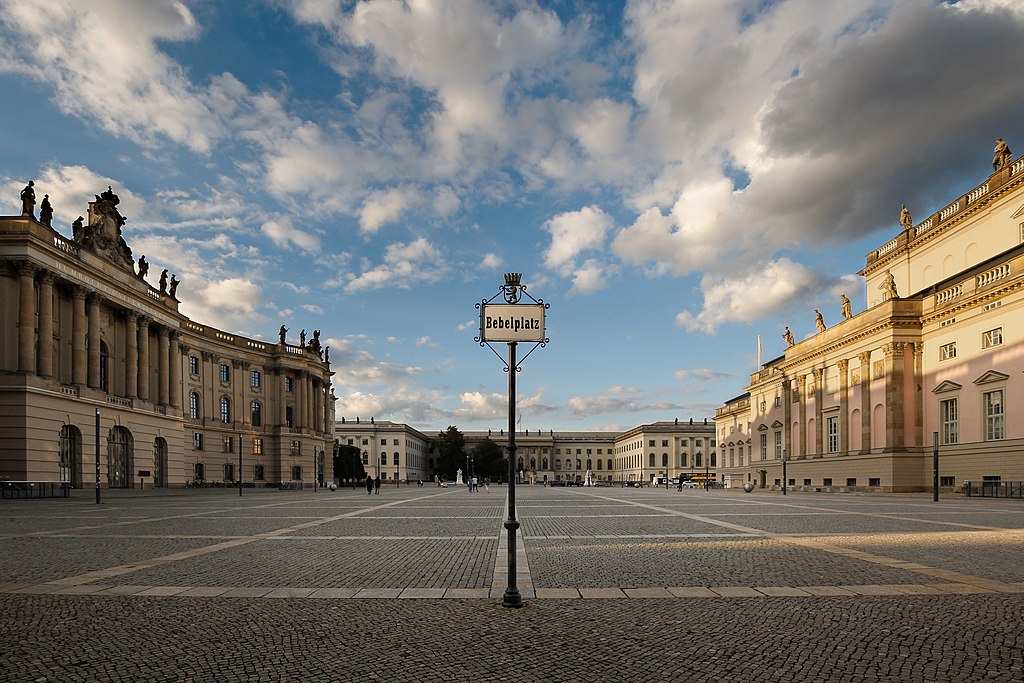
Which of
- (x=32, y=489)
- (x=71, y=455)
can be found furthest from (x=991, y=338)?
(x=71, y=455)

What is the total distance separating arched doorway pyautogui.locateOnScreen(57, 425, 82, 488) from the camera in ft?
152

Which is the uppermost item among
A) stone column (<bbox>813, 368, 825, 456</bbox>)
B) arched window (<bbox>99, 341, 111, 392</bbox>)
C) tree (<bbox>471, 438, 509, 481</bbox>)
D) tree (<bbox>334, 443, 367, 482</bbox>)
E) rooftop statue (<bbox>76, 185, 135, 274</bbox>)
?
rooftop statue (<bbox>76, 185, 135, 274</bbox>)

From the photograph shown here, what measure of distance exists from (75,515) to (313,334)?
75.6 meters

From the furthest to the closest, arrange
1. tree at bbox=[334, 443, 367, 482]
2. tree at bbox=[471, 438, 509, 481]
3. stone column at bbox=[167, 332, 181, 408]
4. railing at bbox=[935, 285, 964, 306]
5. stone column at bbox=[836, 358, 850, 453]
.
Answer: tree at bbox=[471, 438, 509, 481]
tree at bbox=[334, 443, 367, 482]
stone column at bbox=[167, 332, 181, 408]
stone column at bbox=[836, 358, 850, 453]
railing at bbox=[935, 285, 964, 306]

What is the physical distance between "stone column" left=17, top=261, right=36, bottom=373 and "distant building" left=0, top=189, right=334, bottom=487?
62 mm

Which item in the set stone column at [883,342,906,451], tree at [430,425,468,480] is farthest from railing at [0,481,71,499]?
tree at [430,425,468,480]

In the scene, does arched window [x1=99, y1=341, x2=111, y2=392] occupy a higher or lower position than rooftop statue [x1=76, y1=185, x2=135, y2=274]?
lower

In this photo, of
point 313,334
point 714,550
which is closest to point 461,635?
point 714,550

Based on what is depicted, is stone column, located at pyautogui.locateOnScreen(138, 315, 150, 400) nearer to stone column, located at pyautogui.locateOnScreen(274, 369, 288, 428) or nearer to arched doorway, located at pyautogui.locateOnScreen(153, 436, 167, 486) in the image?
arched doorway, located at pyautogui.locateOnScreen(153, 436, 167, 486)

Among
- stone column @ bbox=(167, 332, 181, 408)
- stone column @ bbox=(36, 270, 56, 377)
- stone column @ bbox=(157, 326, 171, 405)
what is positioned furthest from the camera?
stone column @ bbox=(167, 332, 181, 408)

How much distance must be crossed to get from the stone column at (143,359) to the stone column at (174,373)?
15.0ft

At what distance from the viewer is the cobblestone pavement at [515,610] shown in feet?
20.0

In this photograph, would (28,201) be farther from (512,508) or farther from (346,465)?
(346,465)

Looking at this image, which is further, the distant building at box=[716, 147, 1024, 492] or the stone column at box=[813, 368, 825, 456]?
the stone column at box=[813, 368, 825, 456]
